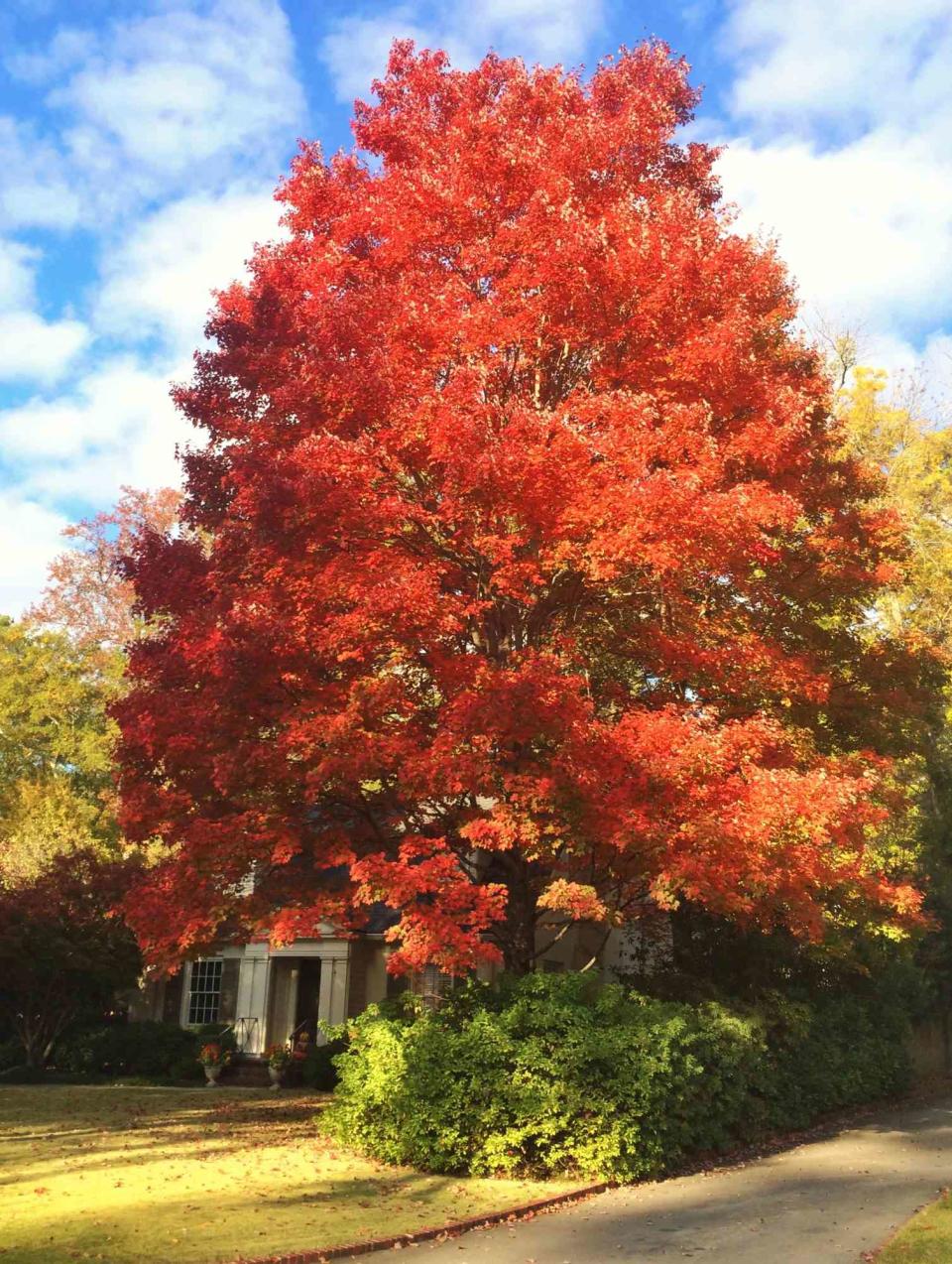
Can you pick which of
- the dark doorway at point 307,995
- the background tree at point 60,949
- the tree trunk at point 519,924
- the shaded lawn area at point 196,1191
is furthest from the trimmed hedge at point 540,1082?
the background tree at point 60,949

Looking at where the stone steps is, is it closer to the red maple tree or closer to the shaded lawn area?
the shaded lawn area

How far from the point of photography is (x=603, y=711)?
14.1 metres

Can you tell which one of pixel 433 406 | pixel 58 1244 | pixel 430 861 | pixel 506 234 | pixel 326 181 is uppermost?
pixel 326 181

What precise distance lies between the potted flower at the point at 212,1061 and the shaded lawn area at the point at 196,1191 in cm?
532

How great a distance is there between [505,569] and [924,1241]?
7.67 metres

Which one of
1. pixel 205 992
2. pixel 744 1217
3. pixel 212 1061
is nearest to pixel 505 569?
pixel 744 1217

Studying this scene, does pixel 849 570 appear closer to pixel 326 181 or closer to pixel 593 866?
pixel 593 866

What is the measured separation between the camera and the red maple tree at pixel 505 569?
39.1 ft

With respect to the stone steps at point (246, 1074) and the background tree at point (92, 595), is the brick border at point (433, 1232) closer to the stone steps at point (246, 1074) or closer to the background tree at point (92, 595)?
the stone steps at point (246, 1074)

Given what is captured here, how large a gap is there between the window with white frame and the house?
0.02 m

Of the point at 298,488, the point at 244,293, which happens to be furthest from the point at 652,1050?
the point at 244,293

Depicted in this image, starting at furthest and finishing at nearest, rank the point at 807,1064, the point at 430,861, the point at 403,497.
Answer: the point at 807,1064 < the point at 403,497 < the point at 430,861

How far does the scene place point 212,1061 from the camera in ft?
70.9

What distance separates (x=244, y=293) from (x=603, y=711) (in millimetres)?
8240
